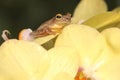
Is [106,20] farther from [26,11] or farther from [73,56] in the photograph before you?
[26,11]

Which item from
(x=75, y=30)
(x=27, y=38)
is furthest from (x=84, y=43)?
(x=27, y=38)

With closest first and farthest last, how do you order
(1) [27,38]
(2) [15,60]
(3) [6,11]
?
(2) [15,60] → (1) [27,38] → (3) [6,11]

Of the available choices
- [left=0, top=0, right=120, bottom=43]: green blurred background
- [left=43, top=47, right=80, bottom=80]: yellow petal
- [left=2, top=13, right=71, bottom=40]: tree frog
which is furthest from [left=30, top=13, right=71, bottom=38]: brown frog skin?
[left=0, top=0, right=120, bottom=43]: green blurred background

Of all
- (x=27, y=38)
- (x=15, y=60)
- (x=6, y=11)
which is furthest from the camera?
(x=6, y=11)

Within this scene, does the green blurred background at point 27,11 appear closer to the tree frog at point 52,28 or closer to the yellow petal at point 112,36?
the tree frog at point 52,28

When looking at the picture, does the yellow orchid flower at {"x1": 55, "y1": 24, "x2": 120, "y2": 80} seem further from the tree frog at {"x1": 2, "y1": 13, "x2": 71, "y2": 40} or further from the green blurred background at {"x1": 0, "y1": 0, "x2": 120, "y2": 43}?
the green blurred background at {"x1": 0, "y1": 0, "x2": 120, "y2": 43}

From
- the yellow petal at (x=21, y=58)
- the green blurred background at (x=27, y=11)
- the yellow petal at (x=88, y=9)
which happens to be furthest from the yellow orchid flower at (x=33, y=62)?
the green blurred background at (x=27, y=11)

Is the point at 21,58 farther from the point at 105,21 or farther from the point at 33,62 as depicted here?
the point at 105,21
